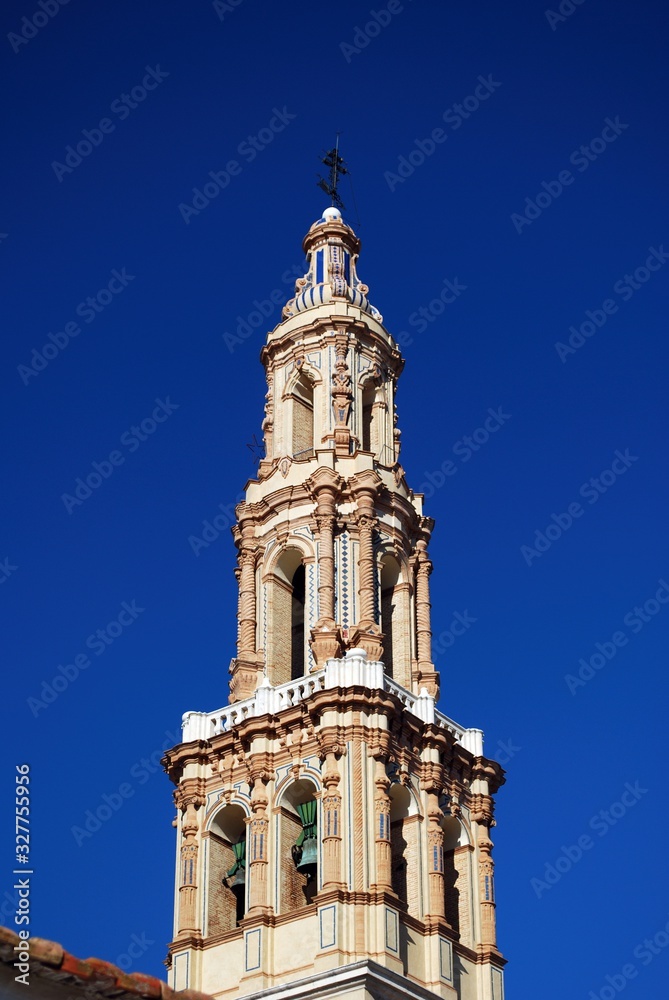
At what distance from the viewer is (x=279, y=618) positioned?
47250 mm

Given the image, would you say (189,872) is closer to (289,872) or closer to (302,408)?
(289,872)

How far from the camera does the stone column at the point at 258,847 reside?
40406 mm

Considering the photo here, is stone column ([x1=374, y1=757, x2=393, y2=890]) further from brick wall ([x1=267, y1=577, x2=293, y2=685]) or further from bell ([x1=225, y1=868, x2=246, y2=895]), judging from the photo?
brick wall ([x1=267, y1=577, x2=293, y2=685])

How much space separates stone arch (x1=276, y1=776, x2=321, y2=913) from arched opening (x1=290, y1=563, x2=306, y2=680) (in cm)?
464

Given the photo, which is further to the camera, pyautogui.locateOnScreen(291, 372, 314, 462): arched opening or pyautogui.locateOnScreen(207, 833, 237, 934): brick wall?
pyautogui.locateOnScreen(291, 372, 314, 462): arched opening

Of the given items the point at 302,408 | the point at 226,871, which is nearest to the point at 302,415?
the point at 302,408

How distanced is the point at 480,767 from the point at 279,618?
6.87 meters

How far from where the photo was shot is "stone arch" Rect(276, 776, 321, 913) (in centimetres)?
4088

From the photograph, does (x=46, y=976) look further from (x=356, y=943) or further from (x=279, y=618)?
(x=279, y=618)

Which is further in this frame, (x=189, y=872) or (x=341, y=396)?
(x=341, y=396)

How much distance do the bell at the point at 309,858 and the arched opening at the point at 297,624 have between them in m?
5.90

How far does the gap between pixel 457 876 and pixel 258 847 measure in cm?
560

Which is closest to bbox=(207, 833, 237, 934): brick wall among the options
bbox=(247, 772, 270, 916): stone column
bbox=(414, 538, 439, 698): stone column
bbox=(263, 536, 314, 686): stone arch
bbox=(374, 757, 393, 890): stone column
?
bbox=(247, 772, 270, 916): stone column

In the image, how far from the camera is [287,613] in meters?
47.7
